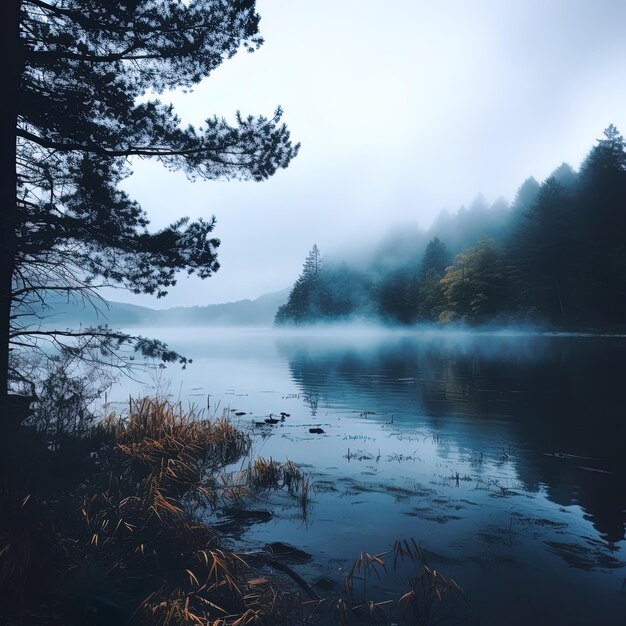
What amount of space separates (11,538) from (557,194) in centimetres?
8015

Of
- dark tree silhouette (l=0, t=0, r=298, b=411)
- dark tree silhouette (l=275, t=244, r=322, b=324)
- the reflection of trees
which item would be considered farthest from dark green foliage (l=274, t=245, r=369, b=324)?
dark tree silhouette (l=0, t=0, r=298, b=411)

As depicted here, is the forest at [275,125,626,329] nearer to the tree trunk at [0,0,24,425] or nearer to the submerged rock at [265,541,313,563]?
the submerged rock at [265,541,313,563]

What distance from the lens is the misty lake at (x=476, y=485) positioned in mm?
6668

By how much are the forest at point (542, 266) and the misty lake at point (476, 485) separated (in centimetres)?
4297

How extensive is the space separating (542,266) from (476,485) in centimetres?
6639

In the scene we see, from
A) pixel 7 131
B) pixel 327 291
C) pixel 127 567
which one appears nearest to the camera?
pixel 127 567

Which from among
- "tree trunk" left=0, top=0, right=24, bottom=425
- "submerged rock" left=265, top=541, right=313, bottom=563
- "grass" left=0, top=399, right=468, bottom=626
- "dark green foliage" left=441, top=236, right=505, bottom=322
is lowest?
"submerged rock" left=265, top=541, right=313, bottom=563

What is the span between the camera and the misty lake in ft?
21.9

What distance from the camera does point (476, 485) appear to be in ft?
36.1

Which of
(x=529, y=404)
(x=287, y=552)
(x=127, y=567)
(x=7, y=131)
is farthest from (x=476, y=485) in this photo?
(x=529, y=404)

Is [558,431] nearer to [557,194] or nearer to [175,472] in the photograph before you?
[175,472]

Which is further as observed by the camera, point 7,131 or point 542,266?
point 542,266

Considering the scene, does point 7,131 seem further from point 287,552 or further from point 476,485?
point 476,485

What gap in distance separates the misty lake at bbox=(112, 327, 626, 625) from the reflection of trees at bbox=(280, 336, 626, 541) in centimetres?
7
